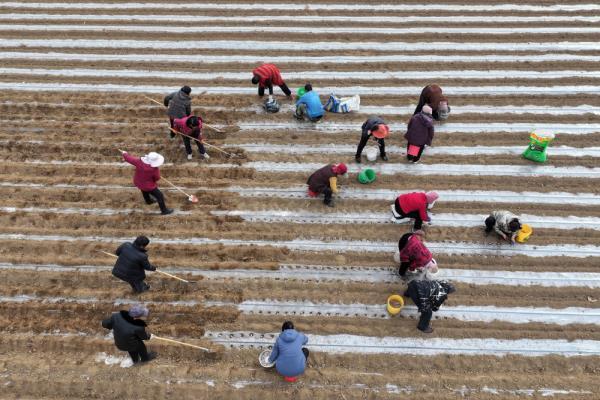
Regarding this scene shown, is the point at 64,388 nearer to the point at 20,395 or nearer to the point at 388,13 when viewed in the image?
the point at 20,395

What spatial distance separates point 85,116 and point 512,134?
28.0 ft

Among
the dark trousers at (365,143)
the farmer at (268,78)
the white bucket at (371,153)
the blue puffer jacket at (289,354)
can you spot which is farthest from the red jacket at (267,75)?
the blue puffer jacket at (289,354)

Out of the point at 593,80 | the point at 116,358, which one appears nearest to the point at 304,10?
the point at 593,80

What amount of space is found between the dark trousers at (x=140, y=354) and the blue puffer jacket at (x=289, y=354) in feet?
5.10

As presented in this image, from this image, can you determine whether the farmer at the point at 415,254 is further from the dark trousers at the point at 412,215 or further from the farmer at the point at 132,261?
the farmer at the point at 132,261

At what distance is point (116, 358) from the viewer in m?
5.06

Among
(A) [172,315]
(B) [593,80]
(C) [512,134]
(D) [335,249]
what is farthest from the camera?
(B) [593,80]

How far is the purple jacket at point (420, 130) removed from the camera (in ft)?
21.9

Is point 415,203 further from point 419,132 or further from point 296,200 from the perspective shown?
point 296,200

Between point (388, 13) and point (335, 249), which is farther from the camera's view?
point (388, 13)

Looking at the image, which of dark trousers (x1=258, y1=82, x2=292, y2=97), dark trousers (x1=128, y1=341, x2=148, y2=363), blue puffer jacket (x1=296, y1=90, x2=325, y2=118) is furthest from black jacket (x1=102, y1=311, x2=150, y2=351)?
dark trousers (x1=258, y1=82, x2=292, y2=97)

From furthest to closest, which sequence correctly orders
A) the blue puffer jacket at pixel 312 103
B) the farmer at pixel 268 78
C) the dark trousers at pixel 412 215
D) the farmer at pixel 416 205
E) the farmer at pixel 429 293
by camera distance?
the farmer at pixel 268 78
the blue puffer jacket at pixel 312 103
the dark trousers at pixel 412 215
the farmer at pixel 416 205
the farmer at pixel 429 293

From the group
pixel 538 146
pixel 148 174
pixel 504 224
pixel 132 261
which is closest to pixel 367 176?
pixel 504 224

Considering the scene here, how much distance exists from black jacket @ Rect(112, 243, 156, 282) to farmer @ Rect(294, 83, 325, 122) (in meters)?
4.18
